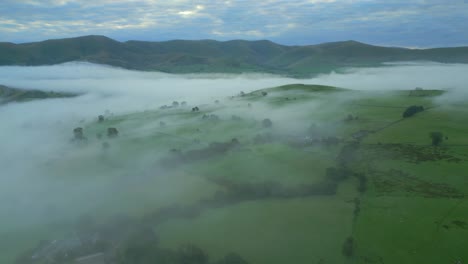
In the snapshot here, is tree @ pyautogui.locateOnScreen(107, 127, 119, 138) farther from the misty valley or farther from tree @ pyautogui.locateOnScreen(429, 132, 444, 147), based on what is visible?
tree @ pyautogui.locateOnScreen(429, 132, 444, 147)

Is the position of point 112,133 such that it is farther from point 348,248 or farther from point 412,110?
point 412,110

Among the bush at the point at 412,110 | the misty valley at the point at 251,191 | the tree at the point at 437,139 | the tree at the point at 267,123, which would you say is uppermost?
the bush at the point at 412,110

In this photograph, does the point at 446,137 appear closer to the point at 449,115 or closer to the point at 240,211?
the point at 449,115

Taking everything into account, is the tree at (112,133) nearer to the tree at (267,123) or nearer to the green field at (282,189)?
the green field at (282,189)

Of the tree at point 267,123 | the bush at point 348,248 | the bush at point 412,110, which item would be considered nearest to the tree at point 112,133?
the tree at point 267,123

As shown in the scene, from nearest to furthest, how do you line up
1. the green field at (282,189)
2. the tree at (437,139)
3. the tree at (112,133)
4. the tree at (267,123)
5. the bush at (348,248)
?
the bush at (348,248) → the green field at (282,189) → the tree at (437,139) → the tree at (267,123) → the tree at (112,133)

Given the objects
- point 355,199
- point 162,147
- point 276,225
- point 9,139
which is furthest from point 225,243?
point 9,139

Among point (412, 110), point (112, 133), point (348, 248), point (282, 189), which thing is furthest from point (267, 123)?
point (348, 248)
